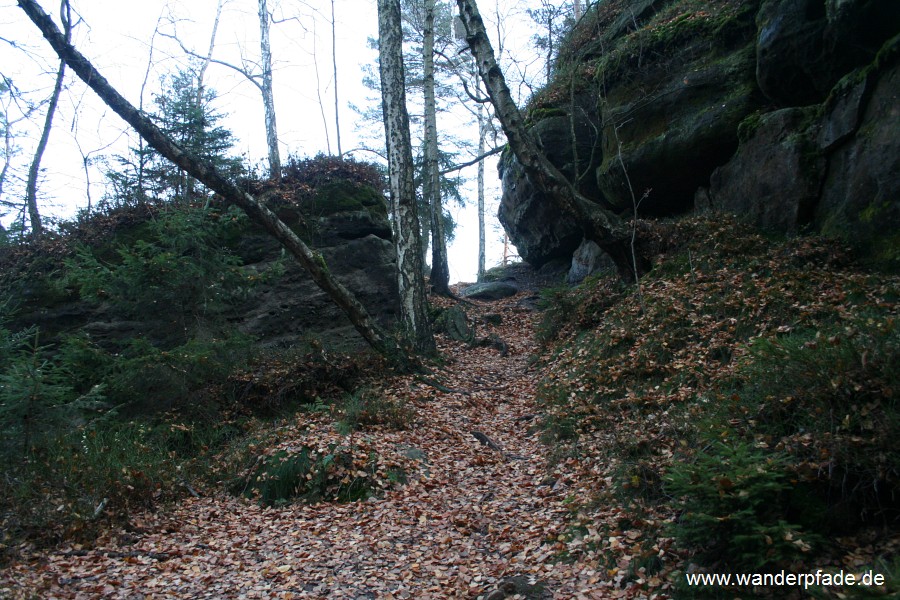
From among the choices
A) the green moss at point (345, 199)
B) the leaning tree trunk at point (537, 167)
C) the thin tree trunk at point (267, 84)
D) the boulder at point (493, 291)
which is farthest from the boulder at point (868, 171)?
the thin tree trunk at point (267, 84)

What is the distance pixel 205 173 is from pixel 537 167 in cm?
626

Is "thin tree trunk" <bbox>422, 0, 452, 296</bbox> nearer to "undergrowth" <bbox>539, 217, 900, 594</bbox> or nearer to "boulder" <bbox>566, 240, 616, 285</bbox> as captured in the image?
"boulder" <bbox>566, 240, 616, 285</bbox>

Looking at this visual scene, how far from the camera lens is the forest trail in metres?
4.73

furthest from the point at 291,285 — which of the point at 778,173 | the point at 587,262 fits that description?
the point at 778,173

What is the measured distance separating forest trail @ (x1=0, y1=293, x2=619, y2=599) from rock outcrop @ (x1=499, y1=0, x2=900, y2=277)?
6.19 metres

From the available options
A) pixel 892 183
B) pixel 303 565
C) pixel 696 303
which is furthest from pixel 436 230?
pixel 303 565

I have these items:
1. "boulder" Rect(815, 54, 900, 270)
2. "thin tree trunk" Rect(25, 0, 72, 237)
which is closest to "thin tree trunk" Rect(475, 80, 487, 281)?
"thin tree trunk" Rect(25, 0, 72, 237)

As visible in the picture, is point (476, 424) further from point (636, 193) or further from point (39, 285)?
point (39, 285)

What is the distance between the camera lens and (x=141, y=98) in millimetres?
12172

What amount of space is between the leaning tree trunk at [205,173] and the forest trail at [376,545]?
300cm

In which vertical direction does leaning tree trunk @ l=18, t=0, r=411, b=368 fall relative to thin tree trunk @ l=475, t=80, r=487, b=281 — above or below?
below

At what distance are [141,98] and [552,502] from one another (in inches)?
480

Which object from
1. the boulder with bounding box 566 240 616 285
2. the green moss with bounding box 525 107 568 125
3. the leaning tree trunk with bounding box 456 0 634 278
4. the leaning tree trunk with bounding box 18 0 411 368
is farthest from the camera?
the green moss with bounding box 525 107 568 125

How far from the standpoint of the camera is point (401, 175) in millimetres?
11328
